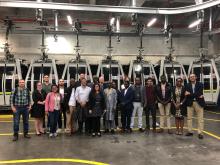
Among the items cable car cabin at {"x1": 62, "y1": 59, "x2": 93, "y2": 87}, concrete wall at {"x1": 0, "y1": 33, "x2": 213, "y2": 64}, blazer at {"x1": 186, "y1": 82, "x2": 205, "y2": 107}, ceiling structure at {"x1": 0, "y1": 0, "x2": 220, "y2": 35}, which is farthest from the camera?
concrete wall at {"x1": 0, "y1": 33, "x2": 213, "y2": 64}

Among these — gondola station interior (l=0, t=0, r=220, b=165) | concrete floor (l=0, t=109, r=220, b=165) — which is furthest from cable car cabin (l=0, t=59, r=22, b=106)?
concrete floor (l=0, t=109, r=220, b=165)

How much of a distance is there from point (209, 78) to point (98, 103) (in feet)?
22.7

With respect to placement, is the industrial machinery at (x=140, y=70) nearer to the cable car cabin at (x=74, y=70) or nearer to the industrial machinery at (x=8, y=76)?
the cable car cabin at (x=74, y=70)

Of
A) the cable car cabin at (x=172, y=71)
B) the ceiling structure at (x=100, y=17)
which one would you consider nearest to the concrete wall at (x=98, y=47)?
the ceiling structure at (x=100, y=17)

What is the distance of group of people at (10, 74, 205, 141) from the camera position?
6.94 meters

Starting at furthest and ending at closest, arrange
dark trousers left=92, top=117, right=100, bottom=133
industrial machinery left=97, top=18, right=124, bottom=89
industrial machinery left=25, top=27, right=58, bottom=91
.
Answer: industrial machinery left=97, top=18, right=124, bottom=89, industrial machinery left=25, top=27, right=58, bottom=91, dark trousers left=92, top=117, right=100, bottom=133

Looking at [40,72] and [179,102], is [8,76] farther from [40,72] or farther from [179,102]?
[179,102]

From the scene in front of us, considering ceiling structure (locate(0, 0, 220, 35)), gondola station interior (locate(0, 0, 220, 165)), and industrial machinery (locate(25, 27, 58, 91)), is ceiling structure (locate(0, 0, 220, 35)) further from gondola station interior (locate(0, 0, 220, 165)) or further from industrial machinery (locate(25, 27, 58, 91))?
industrial machinery (locate(25, 27, 58, 91))

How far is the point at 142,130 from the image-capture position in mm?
7762

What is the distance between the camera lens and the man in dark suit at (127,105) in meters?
7.51

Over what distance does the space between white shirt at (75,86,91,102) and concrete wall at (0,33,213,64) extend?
27.4 feet

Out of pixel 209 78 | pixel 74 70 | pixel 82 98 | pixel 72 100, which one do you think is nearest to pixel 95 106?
pixel 82 98

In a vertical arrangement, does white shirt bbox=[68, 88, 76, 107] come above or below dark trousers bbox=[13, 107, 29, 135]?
above

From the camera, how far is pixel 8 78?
36.1 ft
